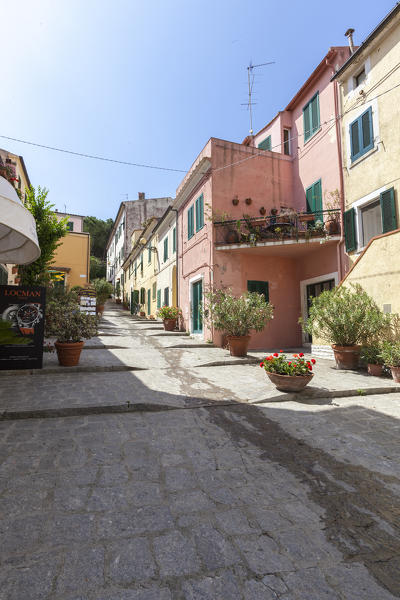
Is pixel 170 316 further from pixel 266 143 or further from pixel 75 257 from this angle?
pixel 75 257

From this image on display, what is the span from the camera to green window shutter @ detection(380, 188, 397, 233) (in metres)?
8.33

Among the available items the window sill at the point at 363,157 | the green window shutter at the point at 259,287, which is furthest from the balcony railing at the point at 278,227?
the green window shutter at the point at 259,287

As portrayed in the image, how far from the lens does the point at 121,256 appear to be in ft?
110

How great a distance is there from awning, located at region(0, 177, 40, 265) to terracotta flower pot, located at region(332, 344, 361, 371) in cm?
684

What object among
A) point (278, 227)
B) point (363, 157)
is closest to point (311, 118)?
point (363, 157)

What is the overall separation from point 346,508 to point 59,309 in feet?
22.2

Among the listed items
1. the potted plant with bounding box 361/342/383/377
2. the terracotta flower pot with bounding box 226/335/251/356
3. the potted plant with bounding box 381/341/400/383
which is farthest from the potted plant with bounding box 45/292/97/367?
the potted plant with bounding box 381/341/400/383

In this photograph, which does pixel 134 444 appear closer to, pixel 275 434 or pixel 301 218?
pixel 275 434

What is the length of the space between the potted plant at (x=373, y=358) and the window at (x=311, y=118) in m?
8.76

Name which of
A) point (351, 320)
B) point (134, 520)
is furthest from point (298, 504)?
point (351, 320)

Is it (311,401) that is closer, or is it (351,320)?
(311,401)

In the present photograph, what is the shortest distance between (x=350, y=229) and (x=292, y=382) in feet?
22.0

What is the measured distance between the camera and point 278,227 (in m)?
10.8

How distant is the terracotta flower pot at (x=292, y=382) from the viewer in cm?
511
